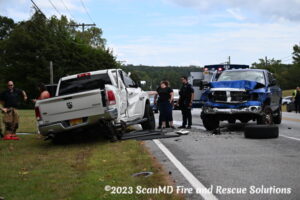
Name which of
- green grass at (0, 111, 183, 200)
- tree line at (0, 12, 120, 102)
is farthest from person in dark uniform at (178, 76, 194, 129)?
tree line at (0, 12, 120, 102)

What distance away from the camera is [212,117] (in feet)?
46.9

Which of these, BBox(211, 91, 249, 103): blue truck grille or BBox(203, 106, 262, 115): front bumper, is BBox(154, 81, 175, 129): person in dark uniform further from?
BBox(203, 106, 262, 115): front bumper

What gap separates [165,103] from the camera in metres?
15.7

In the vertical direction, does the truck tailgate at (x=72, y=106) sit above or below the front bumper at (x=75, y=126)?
above

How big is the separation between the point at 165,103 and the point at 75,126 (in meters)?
5.12

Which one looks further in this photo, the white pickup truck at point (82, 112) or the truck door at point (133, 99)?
the truck door at point (133, 99)

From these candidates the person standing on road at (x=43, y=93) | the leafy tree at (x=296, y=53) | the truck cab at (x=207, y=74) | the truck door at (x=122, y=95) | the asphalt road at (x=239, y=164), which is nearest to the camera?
the asphalt road at (x=239, y=164)

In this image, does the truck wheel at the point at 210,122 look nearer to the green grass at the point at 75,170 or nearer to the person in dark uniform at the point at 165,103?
the person in dark uniform at the point at 165,103

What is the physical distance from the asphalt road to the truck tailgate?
1.69m

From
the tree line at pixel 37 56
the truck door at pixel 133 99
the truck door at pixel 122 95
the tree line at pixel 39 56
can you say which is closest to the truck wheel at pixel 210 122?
the truck door at pixel 133 99

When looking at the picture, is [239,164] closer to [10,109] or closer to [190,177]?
[190,177]

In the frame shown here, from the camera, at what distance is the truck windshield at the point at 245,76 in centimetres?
1500

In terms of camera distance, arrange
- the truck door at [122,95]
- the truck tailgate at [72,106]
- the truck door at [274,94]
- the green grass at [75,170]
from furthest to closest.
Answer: the truck door at [274,94], the truck door at [122,95], the truck tailgate at [72,106], the green grass at [75,170]

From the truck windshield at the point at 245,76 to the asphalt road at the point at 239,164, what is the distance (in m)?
3.31
